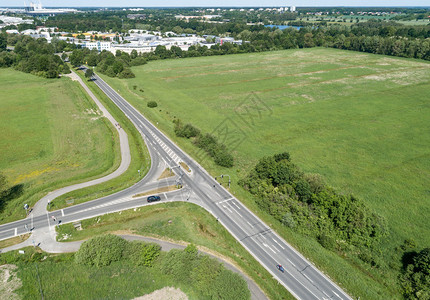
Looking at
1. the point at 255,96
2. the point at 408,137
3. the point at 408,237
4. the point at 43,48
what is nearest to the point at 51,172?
the point at 408,237

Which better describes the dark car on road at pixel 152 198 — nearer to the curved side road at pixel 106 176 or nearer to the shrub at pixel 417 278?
the curved side road at pixel 106 176

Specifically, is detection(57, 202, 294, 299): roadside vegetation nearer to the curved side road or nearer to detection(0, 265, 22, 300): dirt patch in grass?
detection(0, 265, 22, 300): dirt patch in grass

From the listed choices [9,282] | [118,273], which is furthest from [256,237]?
[9,282]

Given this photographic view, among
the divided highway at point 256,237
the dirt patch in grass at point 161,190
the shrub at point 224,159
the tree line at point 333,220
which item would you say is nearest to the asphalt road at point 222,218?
the divided highway at point 256,237

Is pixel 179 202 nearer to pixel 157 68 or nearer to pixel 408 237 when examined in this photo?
pixel 408 237

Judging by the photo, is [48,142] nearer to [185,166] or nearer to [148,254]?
[185,166]
